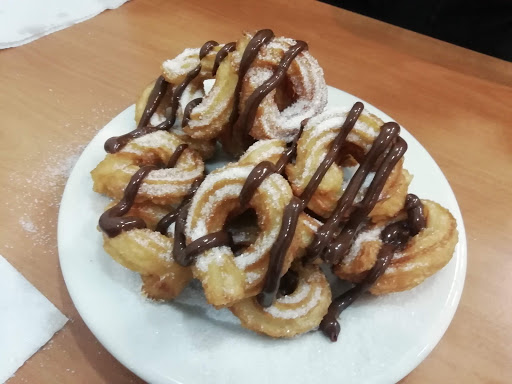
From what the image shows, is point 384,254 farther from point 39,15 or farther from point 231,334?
point 39,15

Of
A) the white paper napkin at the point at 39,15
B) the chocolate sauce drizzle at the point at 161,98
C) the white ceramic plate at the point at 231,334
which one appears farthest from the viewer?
the white paper napkin at the point at 39,15

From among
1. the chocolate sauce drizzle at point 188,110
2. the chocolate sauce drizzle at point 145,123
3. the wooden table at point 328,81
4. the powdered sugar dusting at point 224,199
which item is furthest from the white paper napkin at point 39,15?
the powdered sugar dusting at point 224,199

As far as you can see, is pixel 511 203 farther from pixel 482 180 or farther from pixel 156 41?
pixel 156 41

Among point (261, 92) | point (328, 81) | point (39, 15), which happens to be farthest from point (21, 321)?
point (39, 15)

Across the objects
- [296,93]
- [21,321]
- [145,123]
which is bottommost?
[21,321]

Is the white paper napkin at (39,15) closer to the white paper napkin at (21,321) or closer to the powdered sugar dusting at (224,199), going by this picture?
the white paper napkin at (21,321)

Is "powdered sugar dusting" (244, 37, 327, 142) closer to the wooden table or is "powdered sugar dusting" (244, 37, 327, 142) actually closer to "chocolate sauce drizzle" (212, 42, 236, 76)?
"chocolate sauce drizzle" (212, 42, 236, 76)

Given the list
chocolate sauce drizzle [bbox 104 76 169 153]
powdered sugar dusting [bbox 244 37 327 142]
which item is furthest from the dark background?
chocolate sauce drizzle [bbox 104 76 169 153]
